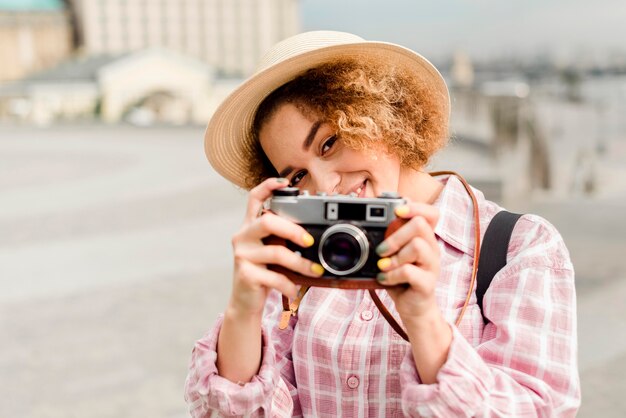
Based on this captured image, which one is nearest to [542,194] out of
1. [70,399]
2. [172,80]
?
[70,399]

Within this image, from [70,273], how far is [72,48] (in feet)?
336

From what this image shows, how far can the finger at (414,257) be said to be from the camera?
1.35m

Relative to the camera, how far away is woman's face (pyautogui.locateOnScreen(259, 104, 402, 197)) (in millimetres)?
1659

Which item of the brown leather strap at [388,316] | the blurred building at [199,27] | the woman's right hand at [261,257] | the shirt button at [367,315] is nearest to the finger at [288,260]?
the woman's right hand at [261,257]

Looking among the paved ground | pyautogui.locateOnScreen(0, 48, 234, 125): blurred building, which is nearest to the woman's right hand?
the paved ground

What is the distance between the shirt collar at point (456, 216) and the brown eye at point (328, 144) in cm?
30

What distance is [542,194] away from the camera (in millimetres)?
11203

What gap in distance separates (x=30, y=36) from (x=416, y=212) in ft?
343

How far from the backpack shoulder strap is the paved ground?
3.07m

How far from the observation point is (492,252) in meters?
1.67

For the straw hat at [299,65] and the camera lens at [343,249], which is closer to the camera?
the camera lens at [343,249]

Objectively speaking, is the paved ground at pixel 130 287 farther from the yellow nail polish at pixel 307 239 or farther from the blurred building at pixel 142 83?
the blurred building at pixel 142 83

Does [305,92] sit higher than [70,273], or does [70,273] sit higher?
[305,92]

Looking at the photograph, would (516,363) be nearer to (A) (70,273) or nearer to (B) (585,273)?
(B) (585,273)
